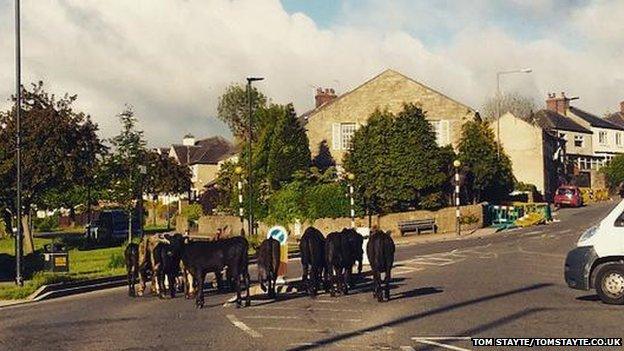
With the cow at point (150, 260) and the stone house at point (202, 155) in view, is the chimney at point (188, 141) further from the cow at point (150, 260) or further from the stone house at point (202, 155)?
the cow at point (150, 260)

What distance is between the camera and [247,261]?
1764 centimetres

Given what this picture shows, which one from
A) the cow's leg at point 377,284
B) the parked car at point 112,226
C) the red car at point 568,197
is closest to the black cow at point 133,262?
the cow's leg at point 377,284

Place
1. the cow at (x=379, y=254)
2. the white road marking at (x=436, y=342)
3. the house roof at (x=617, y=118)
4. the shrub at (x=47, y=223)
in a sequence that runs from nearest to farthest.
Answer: the white road marking at (x=436, y=342) → the cow at (x=379, y=254) → the shrub at (x=47, y=223) → the house roof at (x=617, y=118)

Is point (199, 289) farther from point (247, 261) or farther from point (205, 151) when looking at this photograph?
point (205, 151)

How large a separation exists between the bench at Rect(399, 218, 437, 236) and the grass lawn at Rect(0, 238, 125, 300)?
1646cm

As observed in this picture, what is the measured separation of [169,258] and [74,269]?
43.2 ft

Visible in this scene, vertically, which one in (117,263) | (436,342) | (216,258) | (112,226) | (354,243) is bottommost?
(436,342)

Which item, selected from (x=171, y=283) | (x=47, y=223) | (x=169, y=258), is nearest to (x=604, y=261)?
(x=169, y=258)

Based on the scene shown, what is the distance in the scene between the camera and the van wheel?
1617 cm

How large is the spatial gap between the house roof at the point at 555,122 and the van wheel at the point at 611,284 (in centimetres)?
7262

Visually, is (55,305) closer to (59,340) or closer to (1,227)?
(59,340)

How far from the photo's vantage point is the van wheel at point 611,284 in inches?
637

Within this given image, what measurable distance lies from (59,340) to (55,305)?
6682mm

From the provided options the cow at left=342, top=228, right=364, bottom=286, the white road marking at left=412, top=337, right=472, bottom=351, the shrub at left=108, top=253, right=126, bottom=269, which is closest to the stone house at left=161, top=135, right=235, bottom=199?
the shrub at left=108, top=253, right=126, bottom=269
